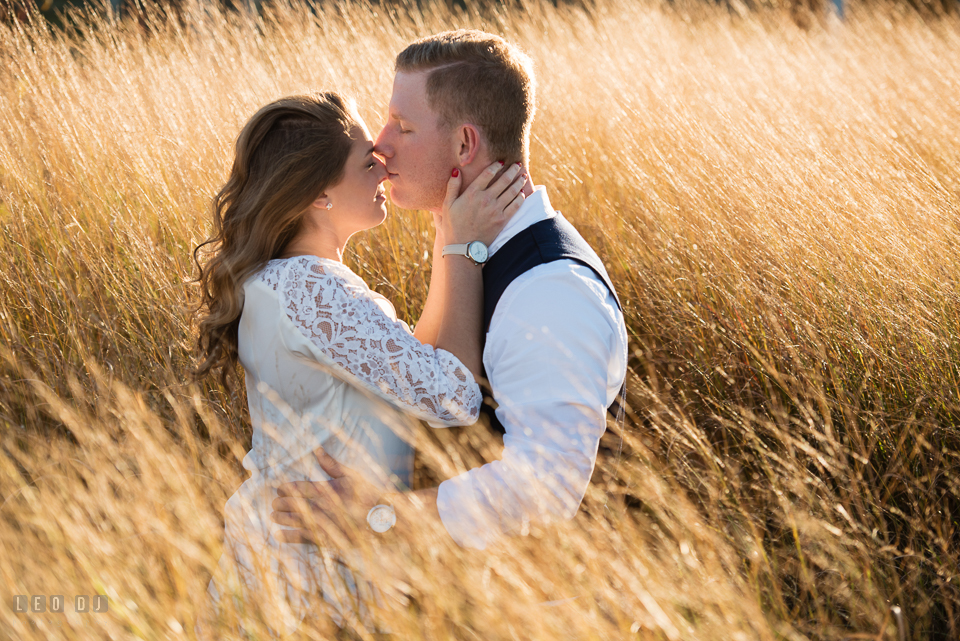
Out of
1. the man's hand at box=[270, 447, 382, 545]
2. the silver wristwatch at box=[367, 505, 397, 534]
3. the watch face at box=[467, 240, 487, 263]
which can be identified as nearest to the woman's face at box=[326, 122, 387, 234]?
the watch face at box=[467, 240, 487, 263]

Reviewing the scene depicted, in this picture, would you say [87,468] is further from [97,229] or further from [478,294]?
[97,229]

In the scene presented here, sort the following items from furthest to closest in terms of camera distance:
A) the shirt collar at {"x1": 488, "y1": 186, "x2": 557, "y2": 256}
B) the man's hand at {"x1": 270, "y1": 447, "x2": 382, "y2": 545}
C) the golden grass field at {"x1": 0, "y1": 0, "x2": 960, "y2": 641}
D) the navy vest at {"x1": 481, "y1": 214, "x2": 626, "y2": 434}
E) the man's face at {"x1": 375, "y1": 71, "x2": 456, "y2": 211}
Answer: the man's face at {"x1": 375, "y1": 71, "x2": 456, "y2": 211}
the shirt collar at {"x1": 488, "y1": 186, "x2": 557, "y2": 256}
the navy vest at {"x1": 481, "y1": 214, "x2": 626, "y2": 434}
the man's hand at {"x1": 270, "y1": 447, "x2": 382, "y2": 545}
the golden grass field at {"x1": 0, "y1": 0, "x2": 960, "y2": 641}

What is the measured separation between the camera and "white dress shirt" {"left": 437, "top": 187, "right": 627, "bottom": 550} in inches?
64.6

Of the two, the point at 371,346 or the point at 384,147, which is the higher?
the point at 384,147

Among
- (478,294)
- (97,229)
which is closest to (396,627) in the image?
(478,294)

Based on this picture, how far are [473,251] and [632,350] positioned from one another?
1402 millimetres

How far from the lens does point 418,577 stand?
144 centimetres

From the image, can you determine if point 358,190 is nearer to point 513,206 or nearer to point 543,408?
point 513,206

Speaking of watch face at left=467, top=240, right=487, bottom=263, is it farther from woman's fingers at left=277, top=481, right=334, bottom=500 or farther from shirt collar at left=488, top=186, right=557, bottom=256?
woman's fingers at left=277, top=481, right=334, bottom=500

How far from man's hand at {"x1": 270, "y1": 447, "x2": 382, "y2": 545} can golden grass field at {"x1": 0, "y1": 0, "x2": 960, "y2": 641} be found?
0.15 metres

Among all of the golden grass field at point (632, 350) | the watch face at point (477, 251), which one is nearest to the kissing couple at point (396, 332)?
the watch face at point (477, 251)

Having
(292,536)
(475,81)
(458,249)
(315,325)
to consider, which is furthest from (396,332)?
(475,81)

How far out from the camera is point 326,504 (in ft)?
5.69

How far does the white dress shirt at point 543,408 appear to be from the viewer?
1.64 m
